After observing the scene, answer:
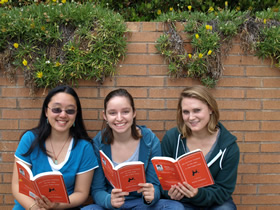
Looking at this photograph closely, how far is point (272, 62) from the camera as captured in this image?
310cm

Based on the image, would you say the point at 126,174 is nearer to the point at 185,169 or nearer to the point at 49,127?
the point at 185,169

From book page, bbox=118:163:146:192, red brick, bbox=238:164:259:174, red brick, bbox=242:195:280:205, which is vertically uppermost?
book page, bbox=118:163:146:192

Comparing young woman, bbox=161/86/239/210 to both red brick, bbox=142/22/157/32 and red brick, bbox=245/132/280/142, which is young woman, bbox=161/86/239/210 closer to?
red brick, bbox=245/132/280/142

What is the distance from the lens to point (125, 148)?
9.53 ft

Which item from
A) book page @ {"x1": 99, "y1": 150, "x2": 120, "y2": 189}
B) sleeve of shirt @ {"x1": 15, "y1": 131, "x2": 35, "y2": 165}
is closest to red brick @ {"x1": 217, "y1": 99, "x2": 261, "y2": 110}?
book page @ {"x1": 99, "y1": 150, "x2": 120, "y2": 189}

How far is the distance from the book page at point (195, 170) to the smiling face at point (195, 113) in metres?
0.45

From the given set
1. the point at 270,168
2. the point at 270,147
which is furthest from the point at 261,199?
the point at 270,147

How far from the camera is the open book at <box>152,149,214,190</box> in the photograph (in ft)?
7.59

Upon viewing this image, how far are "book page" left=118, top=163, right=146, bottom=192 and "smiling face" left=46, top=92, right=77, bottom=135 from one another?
746mm

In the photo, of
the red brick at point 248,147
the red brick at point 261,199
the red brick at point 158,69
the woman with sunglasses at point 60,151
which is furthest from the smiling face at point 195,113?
the red brick at point 261,199

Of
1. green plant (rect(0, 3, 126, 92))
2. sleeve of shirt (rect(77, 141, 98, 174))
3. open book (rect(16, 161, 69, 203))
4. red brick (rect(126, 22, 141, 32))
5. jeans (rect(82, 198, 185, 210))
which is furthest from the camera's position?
red brick (rect(126, 22, 141, 32))

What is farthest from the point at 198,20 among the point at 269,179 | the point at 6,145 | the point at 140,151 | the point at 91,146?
the point at 6,145

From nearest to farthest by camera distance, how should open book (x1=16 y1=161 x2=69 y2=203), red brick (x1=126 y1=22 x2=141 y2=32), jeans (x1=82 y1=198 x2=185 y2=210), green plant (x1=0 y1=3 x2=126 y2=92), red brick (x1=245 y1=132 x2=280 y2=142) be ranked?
open book (x1=16 y1=161 x2=69 y2=203)
jeans (x1=82 y1=198 x2=185 y2=210)
green plant (x1=0 y1=3 x2=126 y2=92)
red brick (x1=126 y1=22 x2=141 y2=32)
red brick (x1=245 y1=132 x2=280 y2=142)

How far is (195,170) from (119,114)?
83 centimetres
